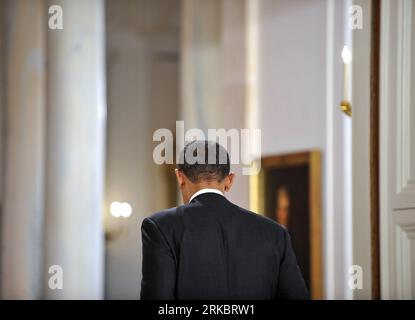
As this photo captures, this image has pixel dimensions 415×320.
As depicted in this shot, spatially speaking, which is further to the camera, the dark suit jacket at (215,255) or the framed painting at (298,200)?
the framed painting at (298,200)

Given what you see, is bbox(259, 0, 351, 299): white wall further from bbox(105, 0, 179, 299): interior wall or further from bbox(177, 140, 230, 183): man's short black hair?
bbox(177, 140, 230, 183): man's short black hair

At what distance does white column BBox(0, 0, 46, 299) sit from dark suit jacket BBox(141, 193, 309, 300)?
278 cm

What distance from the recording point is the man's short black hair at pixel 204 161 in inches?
87.7

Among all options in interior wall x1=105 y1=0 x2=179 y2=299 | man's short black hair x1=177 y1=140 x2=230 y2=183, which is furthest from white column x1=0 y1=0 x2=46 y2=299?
man's short black hair x1=177 y1=140 x2=230 y2=183

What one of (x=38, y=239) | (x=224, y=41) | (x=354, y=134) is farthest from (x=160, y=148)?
(x=354, y=134)

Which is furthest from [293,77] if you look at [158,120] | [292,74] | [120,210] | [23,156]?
[23,156]

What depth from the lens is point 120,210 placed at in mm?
7113

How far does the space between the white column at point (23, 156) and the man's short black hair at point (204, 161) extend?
2.76 m

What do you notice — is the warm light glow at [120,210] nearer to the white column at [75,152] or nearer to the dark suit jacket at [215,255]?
the white column at [75,152]

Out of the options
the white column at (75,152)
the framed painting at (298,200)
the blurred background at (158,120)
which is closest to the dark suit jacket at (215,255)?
the blurred background at (158,120)

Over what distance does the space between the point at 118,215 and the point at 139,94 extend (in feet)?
4.28

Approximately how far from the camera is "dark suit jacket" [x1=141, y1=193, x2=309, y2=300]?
2166 millimetres

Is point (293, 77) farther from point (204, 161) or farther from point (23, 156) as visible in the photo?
point (204, 161)

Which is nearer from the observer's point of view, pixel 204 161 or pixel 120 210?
pixel 204 161
